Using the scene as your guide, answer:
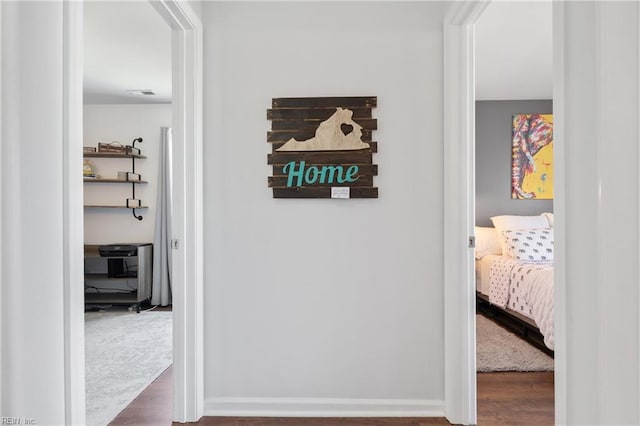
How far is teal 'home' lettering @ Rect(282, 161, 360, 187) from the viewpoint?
218cm

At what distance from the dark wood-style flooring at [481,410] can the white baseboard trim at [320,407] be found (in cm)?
3

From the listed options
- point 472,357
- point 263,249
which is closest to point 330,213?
point 263,249

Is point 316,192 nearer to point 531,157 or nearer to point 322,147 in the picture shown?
point 322,147

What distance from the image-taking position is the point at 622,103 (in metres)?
0.81

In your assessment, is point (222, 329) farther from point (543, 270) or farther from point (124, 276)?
point (124, 276)

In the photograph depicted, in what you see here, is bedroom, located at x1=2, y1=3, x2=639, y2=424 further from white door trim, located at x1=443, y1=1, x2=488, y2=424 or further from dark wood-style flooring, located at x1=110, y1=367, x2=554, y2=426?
dark wood-style flooring, located at x1=110, y1=367, x2=554, y2=426

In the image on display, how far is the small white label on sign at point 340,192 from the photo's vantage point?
2.18 meters

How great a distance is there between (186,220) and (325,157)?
85cm

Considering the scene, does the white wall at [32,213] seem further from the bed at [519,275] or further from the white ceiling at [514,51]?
the bed at [519,275]

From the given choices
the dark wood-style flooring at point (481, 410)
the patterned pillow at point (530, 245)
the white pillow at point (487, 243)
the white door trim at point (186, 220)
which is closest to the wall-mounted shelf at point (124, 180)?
the dark wood-style flooring at point (481, 410)

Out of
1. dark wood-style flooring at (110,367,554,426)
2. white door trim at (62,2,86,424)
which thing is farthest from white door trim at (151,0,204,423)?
white door trim at (62,2,86,424)

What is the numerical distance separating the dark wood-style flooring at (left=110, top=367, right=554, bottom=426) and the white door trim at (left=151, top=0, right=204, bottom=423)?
0.24 m

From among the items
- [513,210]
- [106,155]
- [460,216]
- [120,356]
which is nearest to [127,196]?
[106,155]

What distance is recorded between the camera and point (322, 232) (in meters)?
2.21
